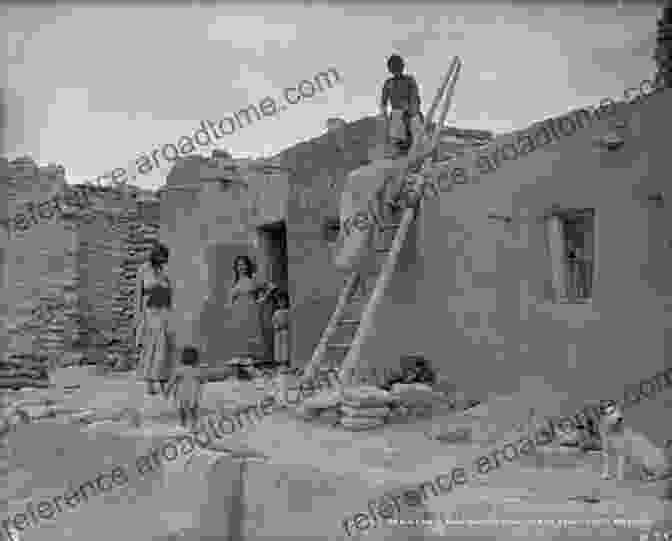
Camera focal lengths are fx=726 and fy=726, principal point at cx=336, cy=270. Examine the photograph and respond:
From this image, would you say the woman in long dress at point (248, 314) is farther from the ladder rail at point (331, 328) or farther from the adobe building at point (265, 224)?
the ladder rail at point (331, 328)

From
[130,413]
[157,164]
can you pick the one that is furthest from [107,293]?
[130,413]

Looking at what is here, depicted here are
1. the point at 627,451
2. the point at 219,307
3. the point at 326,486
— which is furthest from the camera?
the point at 219,307

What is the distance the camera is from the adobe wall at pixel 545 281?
19.7 ft

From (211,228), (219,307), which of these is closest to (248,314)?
(219,307)

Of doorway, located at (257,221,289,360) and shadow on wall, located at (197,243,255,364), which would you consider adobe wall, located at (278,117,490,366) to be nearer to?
doorway, located at (257,221,289,360)

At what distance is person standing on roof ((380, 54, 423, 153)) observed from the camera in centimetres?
891

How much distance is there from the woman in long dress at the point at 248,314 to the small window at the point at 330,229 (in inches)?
61.8

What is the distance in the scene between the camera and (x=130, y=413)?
25.3 feet

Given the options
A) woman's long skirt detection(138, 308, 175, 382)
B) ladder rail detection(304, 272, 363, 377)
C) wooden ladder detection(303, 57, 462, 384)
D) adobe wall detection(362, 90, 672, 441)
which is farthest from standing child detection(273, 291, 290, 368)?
adobe wall detection(362, 90, 672, 441)

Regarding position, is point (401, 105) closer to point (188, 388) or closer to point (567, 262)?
point (567, 262)

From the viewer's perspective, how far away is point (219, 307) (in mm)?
13602

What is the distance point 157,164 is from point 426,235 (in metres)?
6.68

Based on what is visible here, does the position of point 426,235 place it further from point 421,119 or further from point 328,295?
point 328,295

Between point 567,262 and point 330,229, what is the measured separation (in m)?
5.54
